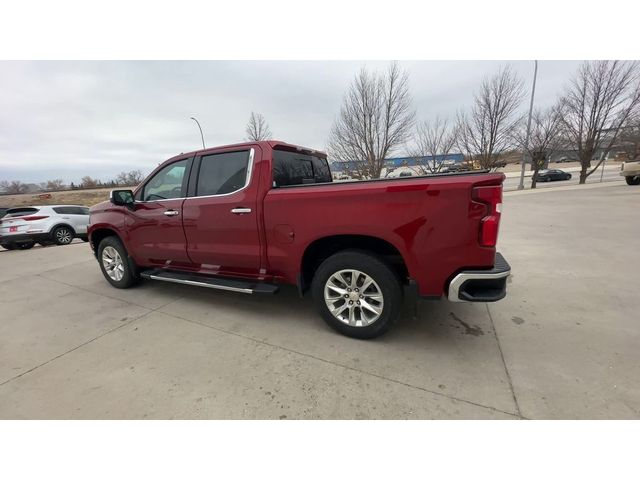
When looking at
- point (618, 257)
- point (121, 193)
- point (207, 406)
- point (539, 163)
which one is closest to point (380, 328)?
point (207, 406)

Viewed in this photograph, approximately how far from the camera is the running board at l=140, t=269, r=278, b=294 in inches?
122

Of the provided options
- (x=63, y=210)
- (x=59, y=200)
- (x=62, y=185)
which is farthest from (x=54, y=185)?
(x=63, y=210)

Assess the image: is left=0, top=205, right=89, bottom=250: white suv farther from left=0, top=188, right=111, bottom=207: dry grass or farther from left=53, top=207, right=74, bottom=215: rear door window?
left=0, top=188, right=111, bottom=207: dry grass

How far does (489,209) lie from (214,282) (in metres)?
2.97

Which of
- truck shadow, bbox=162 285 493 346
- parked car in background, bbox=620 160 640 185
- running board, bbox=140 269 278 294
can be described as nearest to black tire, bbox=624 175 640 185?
parked car in background, bbox=620 160 640 185

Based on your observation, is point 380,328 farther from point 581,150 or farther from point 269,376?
point 581,150

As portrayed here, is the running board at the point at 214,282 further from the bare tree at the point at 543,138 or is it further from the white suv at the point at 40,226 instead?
the bare tree at the point at 543,138

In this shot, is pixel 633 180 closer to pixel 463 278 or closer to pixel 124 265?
pixel 463 278

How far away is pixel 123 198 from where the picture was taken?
3994 millimetres

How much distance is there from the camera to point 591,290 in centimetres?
371

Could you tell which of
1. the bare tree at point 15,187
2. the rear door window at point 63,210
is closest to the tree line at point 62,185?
the bare tree at point 15,187

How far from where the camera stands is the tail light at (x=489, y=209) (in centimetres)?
217

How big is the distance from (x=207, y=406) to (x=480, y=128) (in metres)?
21.3

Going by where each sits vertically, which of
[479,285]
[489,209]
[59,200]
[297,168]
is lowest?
[59,200]
